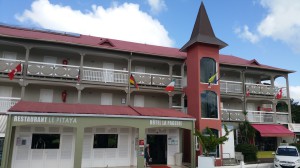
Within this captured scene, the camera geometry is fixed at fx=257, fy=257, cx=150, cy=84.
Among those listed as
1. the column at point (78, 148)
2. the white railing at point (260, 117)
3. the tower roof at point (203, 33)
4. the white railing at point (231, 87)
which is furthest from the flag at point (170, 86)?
the white railing at point (260, 117)

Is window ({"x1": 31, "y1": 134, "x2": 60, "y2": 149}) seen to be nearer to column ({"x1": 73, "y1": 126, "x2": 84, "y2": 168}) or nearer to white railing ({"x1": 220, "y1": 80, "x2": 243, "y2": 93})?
column ({"x1": 73, "y1": 126, "x2": 84, "y2": 168})

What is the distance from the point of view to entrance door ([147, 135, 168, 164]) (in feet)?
73.9

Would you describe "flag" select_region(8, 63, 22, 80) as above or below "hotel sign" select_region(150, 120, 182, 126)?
above

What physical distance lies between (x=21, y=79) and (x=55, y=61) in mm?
3754

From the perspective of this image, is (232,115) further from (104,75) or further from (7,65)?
Result: (7,65)

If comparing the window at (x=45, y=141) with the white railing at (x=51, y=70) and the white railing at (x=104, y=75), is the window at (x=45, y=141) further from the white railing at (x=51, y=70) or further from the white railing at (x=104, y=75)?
the white railing at (x=104, y=75)

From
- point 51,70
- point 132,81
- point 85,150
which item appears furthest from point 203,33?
point 85,150

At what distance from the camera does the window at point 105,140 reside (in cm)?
2069

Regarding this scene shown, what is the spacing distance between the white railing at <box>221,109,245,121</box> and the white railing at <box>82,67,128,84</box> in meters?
10.2

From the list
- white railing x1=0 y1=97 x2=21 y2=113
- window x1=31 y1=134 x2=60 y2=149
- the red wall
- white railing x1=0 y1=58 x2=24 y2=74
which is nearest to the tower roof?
the red wall

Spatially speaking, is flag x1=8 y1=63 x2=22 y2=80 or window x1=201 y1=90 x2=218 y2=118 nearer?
flag x1=8 y1=63 x2=22 y2=80

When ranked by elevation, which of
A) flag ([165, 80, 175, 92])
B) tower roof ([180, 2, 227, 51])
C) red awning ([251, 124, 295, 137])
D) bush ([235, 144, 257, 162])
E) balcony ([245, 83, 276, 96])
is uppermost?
tower roof ([180, 2, 227, 51])

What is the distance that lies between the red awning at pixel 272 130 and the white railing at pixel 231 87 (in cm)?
398

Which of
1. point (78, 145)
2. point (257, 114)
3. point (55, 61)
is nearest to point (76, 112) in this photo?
point (78, 145)
